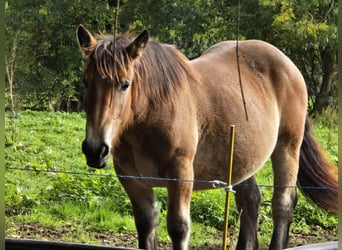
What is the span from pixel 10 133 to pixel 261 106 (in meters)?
2.89

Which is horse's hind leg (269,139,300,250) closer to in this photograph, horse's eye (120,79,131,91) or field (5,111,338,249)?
field (5,111,338,249)

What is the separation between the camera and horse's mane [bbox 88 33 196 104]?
2.28 meters

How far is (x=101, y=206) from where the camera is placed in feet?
12.9

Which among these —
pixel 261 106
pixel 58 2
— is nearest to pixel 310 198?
pixel 261 106

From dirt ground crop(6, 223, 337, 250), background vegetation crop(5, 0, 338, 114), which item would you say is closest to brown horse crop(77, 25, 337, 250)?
dirt ground crop(6, 223, 337, 250)

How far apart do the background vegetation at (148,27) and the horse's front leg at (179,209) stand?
1.60 metres

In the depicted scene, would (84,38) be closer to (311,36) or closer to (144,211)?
(144,211)

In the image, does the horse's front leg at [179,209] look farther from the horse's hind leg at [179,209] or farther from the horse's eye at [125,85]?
the horse's eye at [125,85]

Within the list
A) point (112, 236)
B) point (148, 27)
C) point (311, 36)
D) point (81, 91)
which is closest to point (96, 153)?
point (112, 236)

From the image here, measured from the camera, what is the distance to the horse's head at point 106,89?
7.18 feet

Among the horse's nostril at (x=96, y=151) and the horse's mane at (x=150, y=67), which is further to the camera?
the horse's mane at (x=150, y=67)

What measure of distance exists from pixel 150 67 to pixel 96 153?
485mm

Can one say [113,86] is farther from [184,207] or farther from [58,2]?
[58,2]

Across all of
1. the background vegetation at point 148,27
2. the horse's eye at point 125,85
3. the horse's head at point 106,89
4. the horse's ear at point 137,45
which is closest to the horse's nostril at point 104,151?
the horse's head at point 106,89
